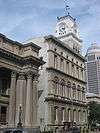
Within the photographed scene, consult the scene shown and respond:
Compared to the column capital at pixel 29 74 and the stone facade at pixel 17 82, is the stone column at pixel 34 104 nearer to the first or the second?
the stone facade at pixel 17 82

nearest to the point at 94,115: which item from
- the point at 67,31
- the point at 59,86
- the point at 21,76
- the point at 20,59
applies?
the point at 59,86

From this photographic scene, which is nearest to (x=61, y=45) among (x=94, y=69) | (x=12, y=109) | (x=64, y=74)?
(x=64, y=74)

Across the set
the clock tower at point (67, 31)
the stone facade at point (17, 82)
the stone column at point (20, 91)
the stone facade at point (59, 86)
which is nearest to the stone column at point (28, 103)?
the stone facade at point (17, 82)

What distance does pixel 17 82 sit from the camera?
4128cm

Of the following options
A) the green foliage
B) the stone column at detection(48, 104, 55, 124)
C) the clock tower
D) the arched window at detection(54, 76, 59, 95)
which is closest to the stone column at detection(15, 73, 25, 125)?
the stone column at detection(48, 104, 55, 124)

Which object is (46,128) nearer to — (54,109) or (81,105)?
(54,109)

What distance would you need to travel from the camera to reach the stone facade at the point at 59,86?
165 ft

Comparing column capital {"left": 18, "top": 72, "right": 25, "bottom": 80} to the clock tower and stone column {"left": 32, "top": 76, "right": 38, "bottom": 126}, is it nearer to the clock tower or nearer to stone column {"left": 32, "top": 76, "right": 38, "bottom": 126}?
stone column {"left": 32, "top": 76, "right": 38, "bottom": 126}

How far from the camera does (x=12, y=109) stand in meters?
38.8

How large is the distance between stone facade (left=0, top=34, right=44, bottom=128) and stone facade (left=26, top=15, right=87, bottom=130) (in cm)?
900

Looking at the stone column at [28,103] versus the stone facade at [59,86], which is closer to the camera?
the stone column at [28,103]

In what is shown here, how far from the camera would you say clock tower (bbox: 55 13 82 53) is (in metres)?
110

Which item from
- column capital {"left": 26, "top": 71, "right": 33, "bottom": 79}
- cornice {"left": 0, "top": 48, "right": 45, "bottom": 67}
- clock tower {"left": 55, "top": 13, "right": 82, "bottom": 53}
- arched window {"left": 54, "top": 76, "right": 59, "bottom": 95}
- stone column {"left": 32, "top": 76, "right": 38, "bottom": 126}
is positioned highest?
clock tower {"left": 55, "top": 13, "right": 82, "bottom": 53}

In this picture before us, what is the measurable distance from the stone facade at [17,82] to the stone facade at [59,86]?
9004 mm
